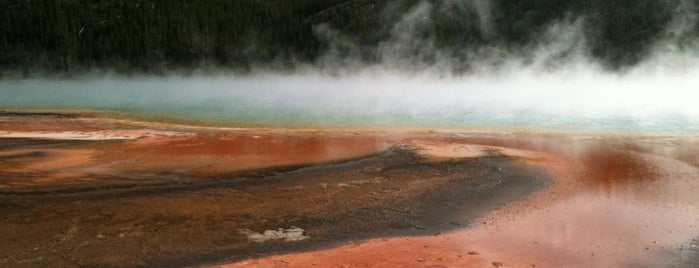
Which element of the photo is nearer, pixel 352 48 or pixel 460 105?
pixel 460 105

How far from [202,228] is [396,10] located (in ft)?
283

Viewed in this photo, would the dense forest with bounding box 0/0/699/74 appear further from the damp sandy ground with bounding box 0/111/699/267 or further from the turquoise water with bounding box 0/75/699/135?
the damp sandy ground with bounding box 0/111/699/267

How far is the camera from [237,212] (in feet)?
36.4

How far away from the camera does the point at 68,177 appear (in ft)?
45.1

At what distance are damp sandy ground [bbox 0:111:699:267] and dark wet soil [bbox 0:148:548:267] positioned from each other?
40 mm

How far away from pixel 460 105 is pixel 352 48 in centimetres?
4797

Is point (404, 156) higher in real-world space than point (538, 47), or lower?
lower

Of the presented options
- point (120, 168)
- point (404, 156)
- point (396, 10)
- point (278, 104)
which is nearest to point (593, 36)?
point (396, 10)

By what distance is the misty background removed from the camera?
6166 centimetres

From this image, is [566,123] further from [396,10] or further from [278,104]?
[396,10]

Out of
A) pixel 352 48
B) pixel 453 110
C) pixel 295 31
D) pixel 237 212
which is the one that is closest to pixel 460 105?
pixel 453 110

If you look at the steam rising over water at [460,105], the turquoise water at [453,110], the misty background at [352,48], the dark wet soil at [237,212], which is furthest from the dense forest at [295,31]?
the dark wet soil at [237,212]

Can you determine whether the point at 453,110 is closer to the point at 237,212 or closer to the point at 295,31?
the point at 237,212

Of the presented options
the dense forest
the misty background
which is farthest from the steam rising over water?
the dense forest
